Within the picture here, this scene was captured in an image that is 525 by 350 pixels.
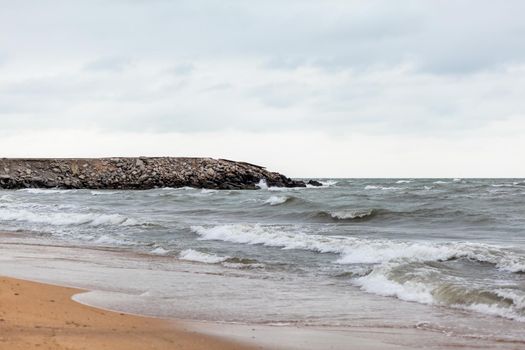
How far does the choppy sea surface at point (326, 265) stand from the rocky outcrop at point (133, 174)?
90.3ft

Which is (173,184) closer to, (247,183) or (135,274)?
(247,183)

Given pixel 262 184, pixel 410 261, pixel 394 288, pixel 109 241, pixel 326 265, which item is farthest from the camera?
pixel 262 184

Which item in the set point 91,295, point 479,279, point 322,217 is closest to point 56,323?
point 91,295

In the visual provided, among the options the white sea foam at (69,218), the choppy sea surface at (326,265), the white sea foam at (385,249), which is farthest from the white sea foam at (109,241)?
the white sea foam at (69,218)

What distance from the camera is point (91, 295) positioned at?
7.99 m

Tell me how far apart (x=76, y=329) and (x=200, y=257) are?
712 centimetres

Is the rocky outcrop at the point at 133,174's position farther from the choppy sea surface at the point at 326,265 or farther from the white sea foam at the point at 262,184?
the choppy sea surface at the point at 326,265

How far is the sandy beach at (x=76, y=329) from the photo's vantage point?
5.11 metres

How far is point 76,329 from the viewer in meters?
5.71

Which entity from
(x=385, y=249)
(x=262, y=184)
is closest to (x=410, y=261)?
(x=385, y=249)

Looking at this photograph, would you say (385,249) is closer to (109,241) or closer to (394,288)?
(394,288)

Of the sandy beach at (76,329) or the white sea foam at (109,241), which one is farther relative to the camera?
the white sea foam at (109,241)

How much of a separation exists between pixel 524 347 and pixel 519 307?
1.86m

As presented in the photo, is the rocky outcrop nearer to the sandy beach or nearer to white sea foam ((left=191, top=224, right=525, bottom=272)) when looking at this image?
white sea foam ((left=191, top=224, right=525, bottom=272))
